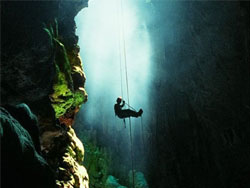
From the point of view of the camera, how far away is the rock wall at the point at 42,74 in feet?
20.7

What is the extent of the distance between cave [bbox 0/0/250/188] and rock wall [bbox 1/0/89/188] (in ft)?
0.11

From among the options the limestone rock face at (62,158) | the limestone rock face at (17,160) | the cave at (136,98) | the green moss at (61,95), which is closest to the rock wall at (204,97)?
the cave at (136,98)

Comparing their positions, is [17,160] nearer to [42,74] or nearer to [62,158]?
[42,74]

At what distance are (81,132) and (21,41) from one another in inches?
517

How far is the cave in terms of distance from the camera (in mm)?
6332

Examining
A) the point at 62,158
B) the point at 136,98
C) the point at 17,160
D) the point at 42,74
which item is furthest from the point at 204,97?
the point at 17,160

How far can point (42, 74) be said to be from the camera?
298 inches

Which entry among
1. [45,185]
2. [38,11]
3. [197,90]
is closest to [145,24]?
[197,90]

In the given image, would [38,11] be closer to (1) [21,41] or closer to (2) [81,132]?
(1) [21,41]

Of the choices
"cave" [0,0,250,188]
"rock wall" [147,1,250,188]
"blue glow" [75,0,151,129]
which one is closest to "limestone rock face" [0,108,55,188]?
"cave" [0,0,250,188]

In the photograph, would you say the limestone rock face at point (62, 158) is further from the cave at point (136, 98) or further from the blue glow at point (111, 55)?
the blue glow at point (111, 55)

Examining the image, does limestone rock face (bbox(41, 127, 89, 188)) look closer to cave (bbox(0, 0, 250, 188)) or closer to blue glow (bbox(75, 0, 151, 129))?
cave (bbox(0, 0, 250, 188))

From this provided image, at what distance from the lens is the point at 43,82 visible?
7.72 m

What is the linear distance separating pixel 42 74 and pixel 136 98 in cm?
1303
